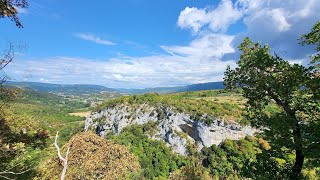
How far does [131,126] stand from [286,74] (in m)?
93.4

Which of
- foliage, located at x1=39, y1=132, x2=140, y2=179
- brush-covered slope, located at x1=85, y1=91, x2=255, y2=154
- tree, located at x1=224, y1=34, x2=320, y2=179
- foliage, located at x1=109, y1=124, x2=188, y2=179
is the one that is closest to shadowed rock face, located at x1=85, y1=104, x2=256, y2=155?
brush-covered slope, located at x1=85, y1=91, x2=255, y2=154

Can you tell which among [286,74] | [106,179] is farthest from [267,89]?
[106,179]

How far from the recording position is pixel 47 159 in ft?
65.0

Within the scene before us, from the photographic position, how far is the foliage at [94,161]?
59.3 ft

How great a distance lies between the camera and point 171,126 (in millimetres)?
97500

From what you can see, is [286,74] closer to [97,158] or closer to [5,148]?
[5,148]

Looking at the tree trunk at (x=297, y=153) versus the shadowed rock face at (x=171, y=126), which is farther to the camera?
the shadowed rock face at (x=171, y=126)

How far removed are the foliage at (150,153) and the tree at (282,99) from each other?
65.6 meters

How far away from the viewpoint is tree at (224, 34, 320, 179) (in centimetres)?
1149

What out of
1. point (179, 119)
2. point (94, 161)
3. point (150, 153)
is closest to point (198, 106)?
point (179, 119)

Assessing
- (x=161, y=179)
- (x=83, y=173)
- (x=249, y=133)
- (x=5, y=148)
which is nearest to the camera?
(x=5, y=148)

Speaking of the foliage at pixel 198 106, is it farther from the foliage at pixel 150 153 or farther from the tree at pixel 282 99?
the tree at pixel 282 99

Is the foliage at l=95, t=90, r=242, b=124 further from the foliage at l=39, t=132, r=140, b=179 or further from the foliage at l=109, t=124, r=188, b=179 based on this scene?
the foliage at l=39, t=132, r=140, b=179

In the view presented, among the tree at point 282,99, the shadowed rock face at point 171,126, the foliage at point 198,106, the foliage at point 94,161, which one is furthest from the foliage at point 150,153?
the tree at point 282,99
